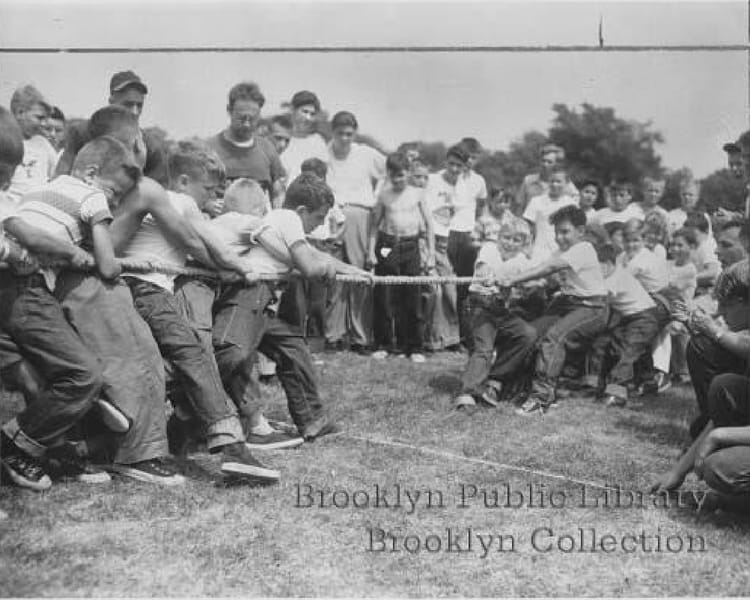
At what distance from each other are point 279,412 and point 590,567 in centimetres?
325

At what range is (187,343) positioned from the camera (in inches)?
192

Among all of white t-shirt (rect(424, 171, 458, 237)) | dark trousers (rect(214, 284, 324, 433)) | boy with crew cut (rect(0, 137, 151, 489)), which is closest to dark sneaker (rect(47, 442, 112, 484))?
boy with crew cut (rect(0, 137, 151, 489))

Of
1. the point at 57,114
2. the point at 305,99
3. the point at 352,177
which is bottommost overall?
the point at 352,177

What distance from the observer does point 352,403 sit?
22.4 feet

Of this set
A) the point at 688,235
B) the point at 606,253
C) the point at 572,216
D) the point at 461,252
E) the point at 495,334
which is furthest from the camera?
the point at 461,252

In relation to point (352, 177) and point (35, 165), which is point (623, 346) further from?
point (35, 165)

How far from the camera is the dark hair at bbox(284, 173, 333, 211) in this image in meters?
5.77

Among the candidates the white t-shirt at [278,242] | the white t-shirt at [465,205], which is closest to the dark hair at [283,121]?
the white t-shirt at [465,205]

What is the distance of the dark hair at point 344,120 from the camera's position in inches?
357

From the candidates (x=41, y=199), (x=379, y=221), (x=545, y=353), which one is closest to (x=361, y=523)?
(x=41, y=199)

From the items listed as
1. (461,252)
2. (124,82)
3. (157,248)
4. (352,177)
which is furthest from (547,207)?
(157,248)

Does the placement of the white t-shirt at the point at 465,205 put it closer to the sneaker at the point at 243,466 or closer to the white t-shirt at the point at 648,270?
the white t-shirt at the point at 648,270

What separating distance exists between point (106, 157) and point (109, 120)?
1.17ft

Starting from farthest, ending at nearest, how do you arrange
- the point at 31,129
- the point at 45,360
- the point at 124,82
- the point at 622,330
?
1. the point at 622,330
2. the point at 31,129
3. the point at 124,82
4. the point at 45,360
